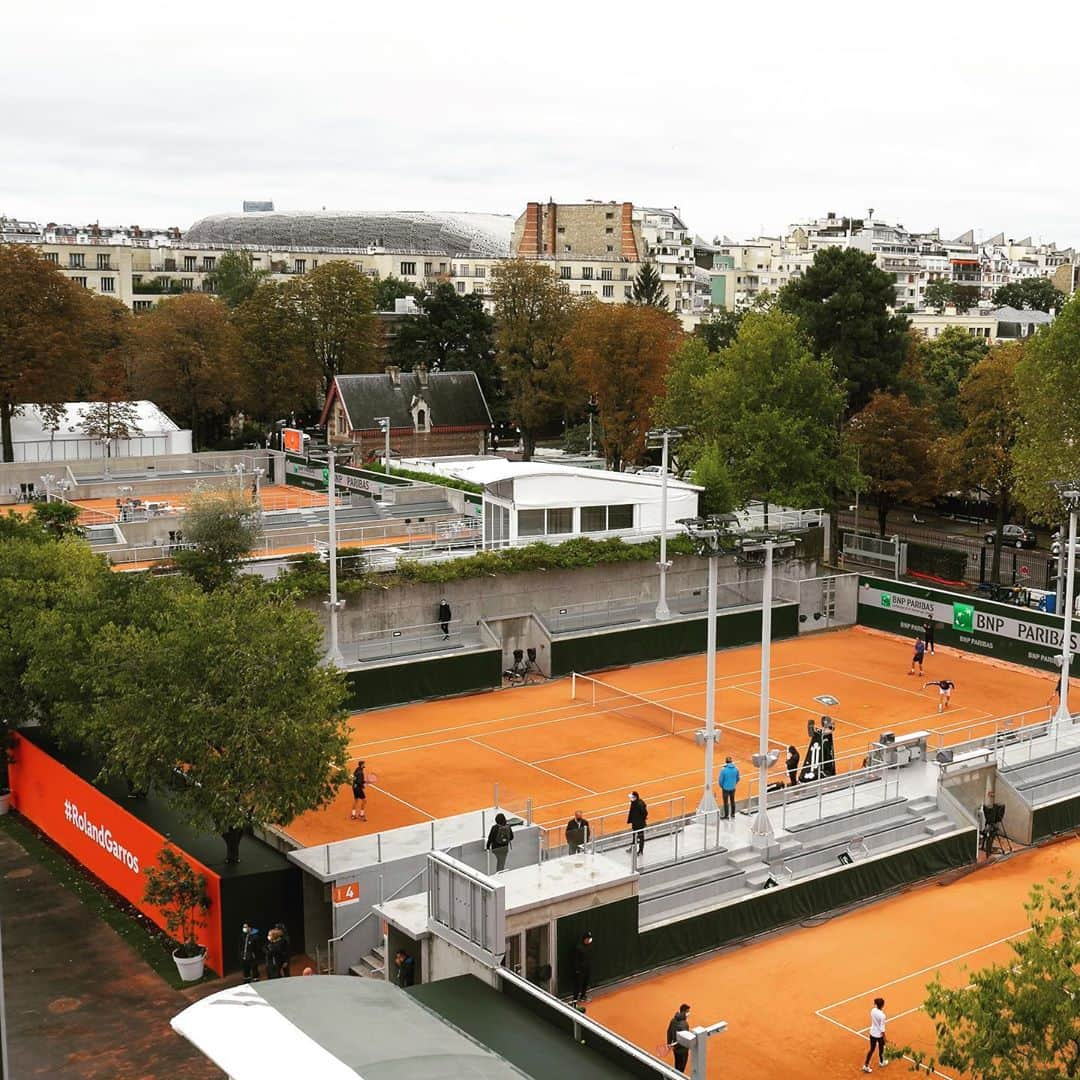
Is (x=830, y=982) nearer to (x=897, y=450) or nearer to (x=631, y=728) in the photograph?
(x=631, y=728)

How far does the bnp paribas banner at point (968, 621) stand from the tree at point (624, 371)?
19.3m

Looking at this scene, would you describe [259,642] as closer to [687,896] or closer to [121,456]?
[687,896]

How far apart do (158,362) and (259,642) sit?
57957 millimetres

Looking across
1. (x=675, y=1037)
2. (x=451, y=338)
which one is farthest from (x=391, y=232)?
(x=675, y=1037)

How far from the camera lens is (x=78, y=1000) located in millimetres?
24438

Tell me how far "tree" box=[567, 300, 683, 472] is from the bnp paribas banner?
1927 cm

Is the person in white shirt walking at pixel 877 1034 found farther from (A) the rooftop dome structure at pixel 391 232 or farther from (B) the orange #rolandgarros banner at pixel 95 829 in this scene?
(A) the rooftop dome structure at pixel 391 232

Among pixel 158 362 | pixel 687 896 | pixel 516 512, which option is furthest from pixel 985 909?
pixel 158 362

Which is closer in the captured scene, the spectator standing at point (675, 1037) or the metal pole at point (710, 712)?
the spectator standing at point (675, 1037)

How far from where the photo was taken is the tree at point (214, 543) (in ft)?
136

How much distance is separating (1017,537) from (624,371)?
68.6 feet

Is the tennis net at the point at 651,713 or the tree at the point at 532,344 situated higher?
the tree at the point at 532,344

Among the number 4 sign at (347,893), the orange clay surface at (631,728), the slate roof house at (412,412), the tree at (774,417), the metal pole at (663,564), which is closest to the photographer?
the number 4 sign at (347,893)

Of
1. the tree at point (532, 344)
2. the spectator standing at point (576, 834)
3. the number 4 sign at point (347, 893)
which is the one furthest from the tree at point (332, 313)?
the number 4 sign at point (347, 893)
